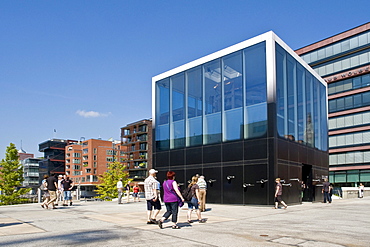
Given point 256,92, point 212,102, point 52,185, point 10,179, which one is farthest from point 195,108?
point 10,179

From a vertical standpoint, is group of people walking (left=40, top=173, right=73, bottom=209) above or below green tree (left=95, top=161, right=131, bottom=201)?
above

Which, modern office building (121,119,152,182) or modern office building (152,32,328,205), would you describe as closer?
modern office building (152,32,328,205)

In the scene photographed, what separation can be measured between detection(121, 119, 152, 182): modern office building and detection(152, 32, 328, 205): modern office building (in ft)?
227

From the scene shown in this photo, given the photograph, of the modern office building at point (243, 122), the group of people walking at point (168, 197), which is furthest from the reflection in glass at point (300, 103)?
the group of people walking at point (168, 197)

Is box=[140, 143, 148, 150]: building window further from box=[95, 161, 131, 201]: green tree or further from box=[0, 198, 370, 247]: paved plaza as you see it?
box=[0, 198, 370, 247]: paved plaza

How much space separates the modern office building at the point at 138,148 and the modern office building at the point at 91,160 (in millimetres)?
7405

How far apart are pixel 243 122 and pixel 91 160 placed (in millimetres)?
100107

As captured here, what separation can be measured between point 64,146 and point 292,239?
462 feet

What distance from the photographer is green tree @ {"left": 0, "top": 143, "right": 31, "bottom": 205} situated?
43.9m

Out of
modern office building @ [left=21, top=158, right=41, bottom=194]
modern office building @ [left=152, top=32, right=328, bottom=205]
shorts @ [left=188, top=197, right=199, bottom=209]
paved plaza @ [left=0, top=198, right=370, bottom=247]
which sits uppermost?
modern office building @ [left=152, top=32, right=328, bottom=205]

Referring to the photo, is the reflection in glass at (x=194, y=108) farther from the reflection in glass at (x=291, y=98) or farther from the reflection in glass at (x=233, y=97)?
the reflection in glass at (x=291, y=98)

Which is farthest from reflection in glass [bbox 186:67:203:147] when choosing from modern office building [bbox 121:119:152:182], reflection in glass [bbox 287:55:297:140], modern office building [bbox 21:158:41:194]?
modern office building [bbox 21:158:41:194]

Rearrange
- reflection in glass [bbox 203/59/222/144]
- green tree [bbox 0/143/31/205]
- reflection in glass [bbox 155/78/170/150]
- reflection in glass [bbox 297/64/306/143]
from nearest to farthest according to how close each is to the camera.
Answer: reflection in glass [bbox 203/59/222/144], reflection in glass [bbox 297/64/306/143], reflection in glass [bbox 155/78/170/150], green tree [bbox 0/143/31/205]

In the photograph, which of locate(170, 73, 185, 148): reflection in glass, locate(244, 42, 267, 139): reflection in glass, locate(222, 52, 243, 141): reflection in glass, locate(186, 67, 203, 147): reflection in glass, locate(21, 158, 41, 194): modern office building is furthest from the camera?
locate(21, 158, 41, 194): modern office building
